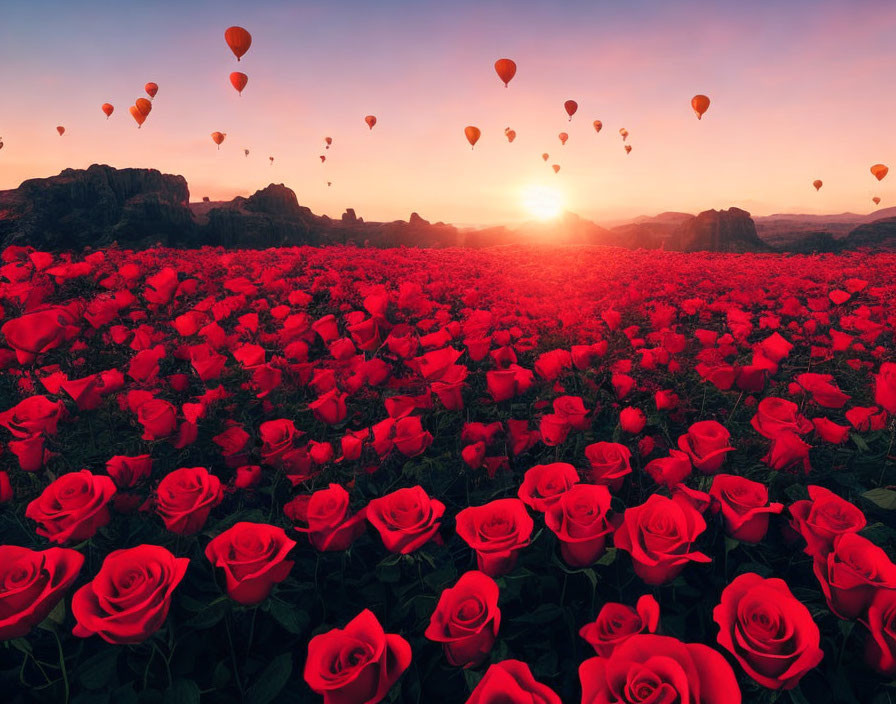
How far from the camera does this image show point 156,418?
7.29ft

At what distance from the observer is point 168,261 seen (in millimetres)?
8969

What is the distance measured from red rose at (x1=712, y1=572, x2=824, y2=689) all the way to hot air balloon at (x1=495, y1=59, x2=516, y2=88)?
28606mm

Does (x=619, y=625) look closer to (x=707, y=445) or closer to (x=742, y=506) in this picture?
(x=742, y=506)

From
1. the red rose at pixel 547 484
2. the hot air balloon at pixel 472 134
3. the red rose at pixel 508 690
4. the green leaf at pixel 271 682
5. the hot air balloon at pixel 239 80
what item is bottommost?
the green leaf at pixel 271 682

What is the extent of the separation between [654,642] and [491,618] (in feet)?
1.40

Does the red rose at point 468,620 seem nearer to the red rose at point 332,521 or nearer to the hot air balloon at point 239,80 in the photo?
the red rose at point 332,521

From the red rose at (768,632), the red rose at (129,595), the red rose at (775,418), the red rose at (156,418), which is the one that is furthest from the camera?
the red rose at (156,418)

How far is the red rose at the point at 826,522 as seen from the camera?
1506mm

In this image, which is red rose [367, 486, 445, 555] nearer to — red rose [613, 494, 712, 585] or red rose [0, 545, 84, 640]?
red rose [613, 494, 712, 585]

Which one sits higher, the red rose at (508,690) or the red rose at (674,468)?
the red rose at (674,468)

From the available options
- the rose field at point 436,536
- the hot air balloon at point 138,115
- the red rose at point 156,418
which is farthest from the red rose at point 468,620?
the hot air balloon at point 138,115

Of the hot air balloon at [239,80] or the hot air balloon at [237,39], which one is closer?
the hot air balloon at [237,39]

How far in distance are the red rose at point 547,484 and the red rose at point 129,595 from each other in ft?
3.52

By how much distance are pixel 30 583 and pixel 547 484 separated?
1580 mm
